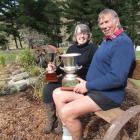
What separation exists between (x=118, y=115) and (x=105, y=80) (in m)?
0.38

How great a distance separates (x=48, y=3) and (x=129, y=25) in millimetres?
11622

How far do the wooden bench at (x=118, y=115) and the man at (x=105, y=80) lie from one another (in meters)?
0.09

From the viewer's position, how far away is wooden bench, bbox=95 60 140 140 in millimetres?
3650

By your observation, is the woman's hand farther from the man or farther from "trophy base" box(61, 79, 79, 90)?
the man

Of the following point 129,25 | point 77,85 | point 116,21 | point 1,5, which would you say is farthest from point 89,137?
point 1,5

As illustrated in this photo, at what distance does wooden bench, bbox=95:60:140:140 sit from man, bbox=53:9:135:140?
9 cm

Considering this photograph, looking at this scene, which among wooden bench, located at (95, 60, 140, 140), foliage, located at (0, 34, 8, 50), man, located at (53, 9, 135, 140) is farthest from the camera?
foliage, located at (0, 34, 8, 50)

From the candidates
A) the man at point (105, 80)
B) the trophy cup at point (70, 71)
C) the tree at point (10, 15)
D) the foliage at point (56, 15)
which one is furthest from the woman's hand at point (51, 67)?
the tree at point (10, 15)

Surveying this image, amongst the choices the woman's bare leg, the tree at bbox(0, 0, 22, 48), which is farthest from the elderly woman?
the tree at bbox(0, 0, 22, 48)

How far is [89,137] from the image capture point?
531 centimetres

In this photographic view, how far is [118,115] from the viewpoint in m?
4.10

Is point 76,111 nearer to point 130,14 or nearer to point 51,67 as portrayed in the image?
point 51,67

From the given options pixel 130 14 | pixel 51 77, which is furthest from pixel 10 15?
pixel 51 77

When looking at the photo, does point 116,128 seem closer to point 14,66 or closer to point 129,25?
point 14,66
